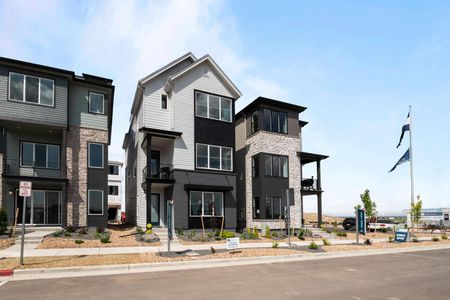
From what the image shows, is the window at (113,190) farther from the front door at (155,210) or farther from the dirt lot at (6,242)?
the dirt lot at (6,242)

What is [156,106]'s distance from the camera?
2512cm

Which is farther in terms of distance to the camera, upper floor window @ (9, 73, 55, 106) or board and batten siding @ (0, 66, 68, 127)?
upper floor window @ (9, 73, 55, 106)

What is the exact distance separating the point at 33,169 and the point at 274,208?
17885 mm

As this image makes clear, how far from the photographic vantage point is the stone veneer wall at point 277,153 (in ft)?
91.8

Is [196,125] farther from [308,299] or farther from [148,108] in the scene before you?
[308,299]

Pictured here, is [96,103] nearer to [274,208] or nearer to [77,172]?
[77,172]

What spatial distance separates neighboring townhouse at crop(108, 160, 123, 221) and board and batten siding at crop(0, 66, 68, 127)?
1004 inches

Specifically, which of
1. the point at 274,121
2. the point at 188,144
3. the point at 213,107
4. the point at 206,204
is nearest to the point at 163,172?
the point at 188,144

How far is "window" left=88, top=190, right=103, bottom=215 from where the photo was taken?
79.1 ft

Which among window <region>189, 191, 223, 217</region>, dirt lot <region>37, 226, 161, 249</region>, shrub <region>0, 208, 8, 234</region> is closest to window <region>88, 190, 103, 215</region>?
Answer: dirt lot <region>37, 226, 161, 249</region>

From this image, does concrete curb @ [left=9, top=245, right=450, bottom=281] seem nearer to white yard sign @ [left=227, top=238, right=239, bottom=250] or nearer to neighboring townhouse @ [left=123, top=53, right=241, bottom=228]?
white yard sign @ [left=227, top=238, right=239, bottom=250]

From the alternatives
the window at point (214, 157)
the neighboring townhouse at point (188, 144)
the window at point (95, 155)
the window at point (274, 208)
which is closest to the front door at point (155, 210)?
the neighboring townhouse at point (188, 144)

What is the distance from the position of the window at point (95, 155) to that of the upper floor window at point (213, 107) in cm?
746

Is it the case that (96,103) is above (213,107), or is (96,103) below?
above
